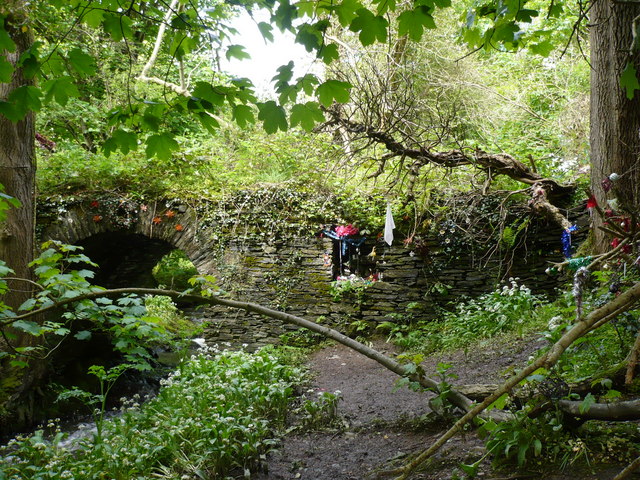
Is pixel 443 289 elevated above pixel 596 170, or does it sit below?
below

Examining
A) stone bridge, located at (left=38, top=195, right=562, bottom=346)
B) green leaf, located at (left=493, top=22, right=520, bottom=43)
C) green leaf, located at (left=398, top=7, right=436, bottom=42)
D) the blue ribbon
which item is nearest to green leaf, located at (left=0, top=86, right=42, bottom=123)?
green leaf, located at (left=398, top=7, right=436, bottom=42)

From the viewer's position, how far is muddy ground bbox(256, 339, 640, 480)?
2.54m

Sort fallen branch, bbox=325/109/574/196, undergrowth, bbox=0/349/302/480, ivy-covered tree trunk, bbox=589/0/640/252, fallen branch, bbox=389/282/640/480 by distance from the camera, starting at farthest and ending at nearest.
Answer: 1. fallen branch, bbox=325/109/574/196
2. ivy-covered tree trunk, bbox=589/0/640/252
3. undergrowth, bbox=0/349/302/480
4. fallen branch, bbox=389/282/640/480

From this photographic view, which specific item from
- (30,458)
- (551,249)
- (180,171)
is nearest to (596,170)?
(551,249)

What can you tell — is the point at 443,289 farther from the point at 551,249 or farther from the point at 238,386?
the point at 238,386

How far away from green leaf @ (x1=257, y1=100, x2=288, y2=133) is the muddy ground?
1.76 m

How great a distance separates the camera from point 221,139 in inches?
441

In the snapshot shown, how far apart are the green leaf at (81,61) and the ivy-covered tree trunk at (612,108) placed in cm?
416

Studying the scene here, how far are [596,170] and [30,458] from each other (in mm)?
5639

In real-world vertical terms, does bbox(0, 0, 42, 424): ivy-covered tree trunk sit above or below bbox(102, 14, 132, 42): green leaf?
below

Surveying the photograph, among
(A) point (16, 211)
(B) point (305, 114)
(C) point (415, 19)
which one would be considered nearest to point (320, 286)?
(A) point (16, 211)

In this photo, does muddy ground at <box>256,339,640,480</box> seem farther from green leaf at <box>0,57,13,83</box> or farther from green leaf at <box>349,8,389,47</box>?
green leaf at <box>0,57,13,83</box>

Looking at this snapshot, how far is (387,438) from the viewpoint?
3.55 m

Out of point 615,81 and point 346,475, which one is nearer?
point 346,475
